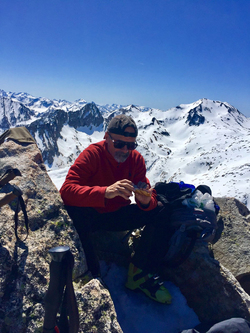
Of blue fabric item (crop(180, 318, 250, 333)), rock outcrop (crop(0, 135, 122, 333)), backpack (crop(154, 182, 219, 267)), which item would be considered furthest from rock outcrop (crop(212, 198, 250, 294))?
rock outcrop (crop(0, 135, 122, 333))

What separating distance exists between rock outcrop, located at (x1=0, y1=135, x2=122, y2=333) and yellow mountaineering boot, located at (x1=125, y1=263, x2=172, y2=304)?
165 cm

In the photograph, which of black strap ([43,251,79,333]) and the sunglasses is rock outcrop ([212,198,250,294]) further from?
black strap ([43,251,79,333])

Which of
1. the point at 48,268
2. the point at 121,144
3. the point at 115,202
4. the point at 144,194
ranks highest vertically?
the point at 121,144

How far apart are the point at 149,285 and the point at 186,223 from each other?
188 cm

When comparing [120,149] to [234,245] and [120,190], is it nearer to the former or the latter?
[120,190]

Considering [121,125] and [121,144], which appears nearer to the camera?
[121,125]

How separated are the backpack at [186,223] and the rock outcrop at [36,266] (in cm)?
242

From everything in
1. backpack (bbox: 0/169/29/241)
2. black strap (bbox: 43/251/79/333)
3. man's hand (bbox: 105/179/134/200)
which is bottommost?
black strap (bbox: 43/251/79/333)

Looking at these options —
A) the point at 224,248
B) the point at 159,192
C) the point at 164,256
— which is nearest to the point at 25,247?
the point at 164,256

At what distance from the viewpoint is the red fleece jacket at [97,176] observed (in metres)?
4.55

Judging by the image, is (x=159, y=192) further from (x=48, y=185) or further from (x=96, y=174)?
(x=48, y=185)

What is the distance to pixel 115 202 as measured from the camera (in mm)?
5742

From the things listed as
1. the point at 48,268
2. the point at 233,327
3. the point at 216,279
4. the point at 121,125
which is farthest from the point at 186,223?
the point at 48,268

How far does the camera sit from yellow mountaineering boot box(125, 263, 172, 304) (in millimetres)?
5234
